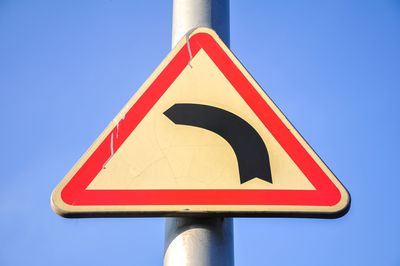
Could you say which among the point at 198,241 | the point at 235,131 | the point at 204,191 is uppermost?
the point at 235,131

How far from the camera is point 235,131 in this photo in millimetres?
1157

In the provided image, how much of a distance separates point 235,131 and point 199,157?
116 mm

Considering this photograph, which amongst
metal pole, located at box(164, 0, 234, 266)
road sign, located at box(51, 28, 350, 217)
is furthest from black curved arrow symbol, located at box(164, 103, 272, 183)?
metal pole, located at box(164, 0, 234, 266)

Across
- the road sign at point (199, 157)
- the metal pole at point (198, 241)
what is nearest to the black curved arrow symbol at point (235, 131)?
the road sign at point (199, 157)

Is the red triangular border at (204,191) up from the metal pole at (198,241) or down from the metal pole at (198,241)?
up

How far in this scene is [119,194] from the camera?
1084 millimetres

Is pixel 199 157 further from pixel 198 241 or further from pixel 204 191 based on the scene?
pixel 198 241

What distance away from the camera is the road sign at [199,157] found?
106 centimetres

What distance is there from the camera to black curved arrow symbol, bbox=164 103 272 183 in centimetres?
111

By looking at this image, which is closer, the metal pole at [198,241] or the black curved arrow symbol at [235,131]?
the metal pole at [198,241]

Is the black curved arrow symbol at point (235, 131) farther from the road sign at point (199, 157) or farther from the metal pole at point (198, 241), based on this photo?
the metal pole at point (198, 241)

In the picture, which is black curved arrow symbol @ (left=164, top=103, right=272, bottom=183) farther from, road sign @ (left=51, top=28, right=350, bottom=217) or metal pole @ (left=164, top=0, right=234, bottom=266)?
metal pole @ (left=164, top=0, right=234, bottom=266)

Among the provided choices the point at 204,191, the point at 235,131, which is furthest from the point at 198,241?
the point at 235,131

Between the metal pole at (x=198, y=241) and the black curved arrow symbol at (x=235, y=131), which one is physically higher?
the black curved arrow symbol at (x=235, y=131)
